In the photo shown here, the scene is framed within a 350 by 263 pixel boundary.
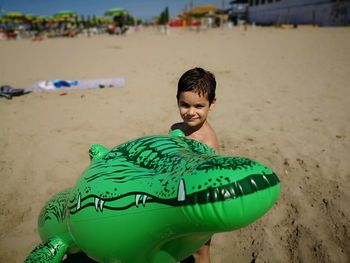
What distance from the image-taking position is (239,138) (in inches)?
171

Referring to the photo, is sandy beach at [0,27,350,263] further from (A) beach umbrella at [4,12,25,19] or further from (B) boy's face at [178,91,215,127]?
(A) beach umbrella at [4,12,25,19]

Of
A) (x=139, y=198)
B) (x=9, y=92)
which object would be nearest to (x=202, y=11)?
(x=9, y=92)

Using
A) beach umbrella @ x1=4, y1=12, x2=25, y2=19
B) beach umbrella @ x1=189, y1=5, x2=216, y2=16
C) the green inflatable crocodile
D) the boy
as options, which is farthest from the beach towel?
beach umbrella @ x1=189, y1=5, x2=216, y2=16

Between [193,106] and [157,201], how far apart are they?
975 millimetres

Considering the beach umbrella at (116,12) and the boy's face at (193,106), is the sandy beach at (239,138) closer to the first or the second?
the boy's face at (193,106)

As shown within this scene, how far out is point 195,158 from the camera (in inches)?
45.1

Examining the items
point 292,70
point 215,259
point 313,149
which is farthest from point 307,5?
point 215,259

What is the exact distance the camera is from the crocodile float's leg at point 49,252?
1508 mm

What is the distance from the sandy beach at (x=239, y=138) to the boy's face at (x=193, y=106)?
1.16 m

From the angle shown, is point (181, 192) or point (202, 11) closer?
point (181, 192)

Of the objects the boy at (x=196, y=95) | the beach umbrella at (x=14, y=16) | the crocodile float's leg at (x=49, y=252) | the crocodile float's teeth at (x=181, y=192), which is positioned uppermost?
the beach umbrella at (x=14, y=16)

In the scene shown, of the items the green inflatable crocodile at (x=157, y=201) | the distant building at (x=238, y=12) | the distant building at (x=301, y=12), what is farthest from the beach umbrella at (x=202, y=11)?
the green inflatable crocodile at (x=157, y=201)

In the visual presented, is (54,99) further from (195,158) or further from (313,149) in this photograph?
(195,158)

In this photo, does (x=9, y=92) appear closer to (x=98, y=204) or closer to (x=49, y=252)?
(x=49, y=252)
